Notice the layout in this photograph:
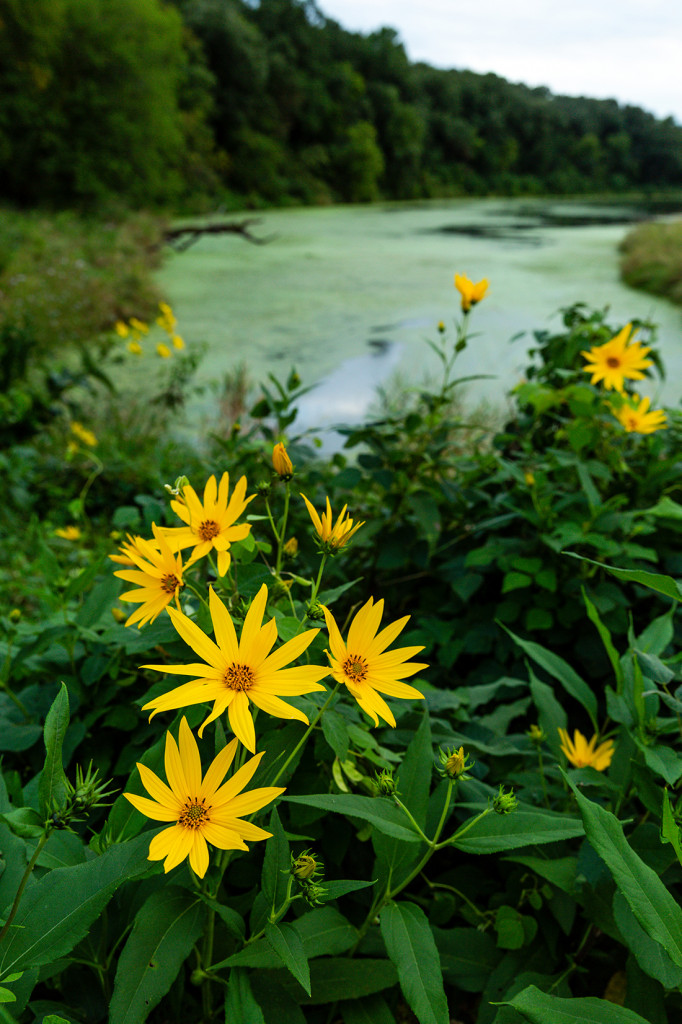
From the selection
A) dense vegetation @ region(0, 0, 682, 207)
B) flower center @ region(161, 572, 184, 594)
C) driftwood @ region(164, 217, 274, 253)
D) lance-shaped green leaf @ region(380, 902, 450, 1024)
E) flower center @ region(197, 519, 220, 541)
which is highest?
dense vegetation @ region(0, 0, 682, 207)

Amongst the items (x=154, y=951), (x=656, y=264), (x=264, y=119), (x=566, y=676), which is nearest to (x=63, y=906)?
(x=154, y=951)

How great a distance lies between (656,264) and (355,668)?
702 centimetres

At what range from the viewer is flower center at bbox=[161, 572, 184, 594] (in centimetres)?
53

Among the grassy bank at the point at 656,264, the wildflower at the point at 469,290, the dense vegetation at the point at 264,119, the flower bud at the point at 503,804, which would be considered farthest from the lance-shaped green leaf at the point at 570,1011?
the dense vegetation at the point at 264,119

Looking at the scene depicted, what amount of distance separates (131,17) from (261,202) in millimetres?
4294

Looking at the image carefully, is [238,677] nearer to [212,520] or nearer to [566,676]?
[212,520]

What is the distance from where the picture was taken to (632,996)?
59cm

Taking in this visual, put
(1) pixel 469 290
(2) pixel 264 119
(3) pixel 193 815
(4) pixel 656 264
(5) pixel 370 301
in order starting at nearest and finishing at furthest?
(3) pixel 193 815, (1) pixel 469 290, (5) pixel 370 301, (4) pixel 656 264, (2) pixel 264 119

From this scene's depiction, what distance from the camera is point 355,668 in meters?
0.48

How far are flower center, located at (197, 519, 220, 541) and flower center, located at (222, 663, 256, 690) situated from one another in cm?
15

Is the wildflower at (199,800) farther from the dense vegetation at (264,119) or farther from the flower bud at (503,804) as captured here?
the dense vegetation at (264,119)

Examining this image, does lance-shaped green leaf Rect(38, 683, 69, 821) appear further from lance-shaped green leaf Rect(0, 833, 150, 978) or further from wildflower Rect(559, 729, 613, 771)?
wildflower Rect(559, 729, 613, 771)

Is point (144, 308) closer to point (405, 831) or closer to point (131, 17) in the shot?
point (405, 831)

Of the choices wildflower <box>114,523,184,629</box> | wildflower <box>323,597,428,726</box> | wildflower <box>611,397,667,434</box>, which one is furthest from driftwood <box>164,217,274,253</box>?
wildflower <box>323,597,428,726</box>
